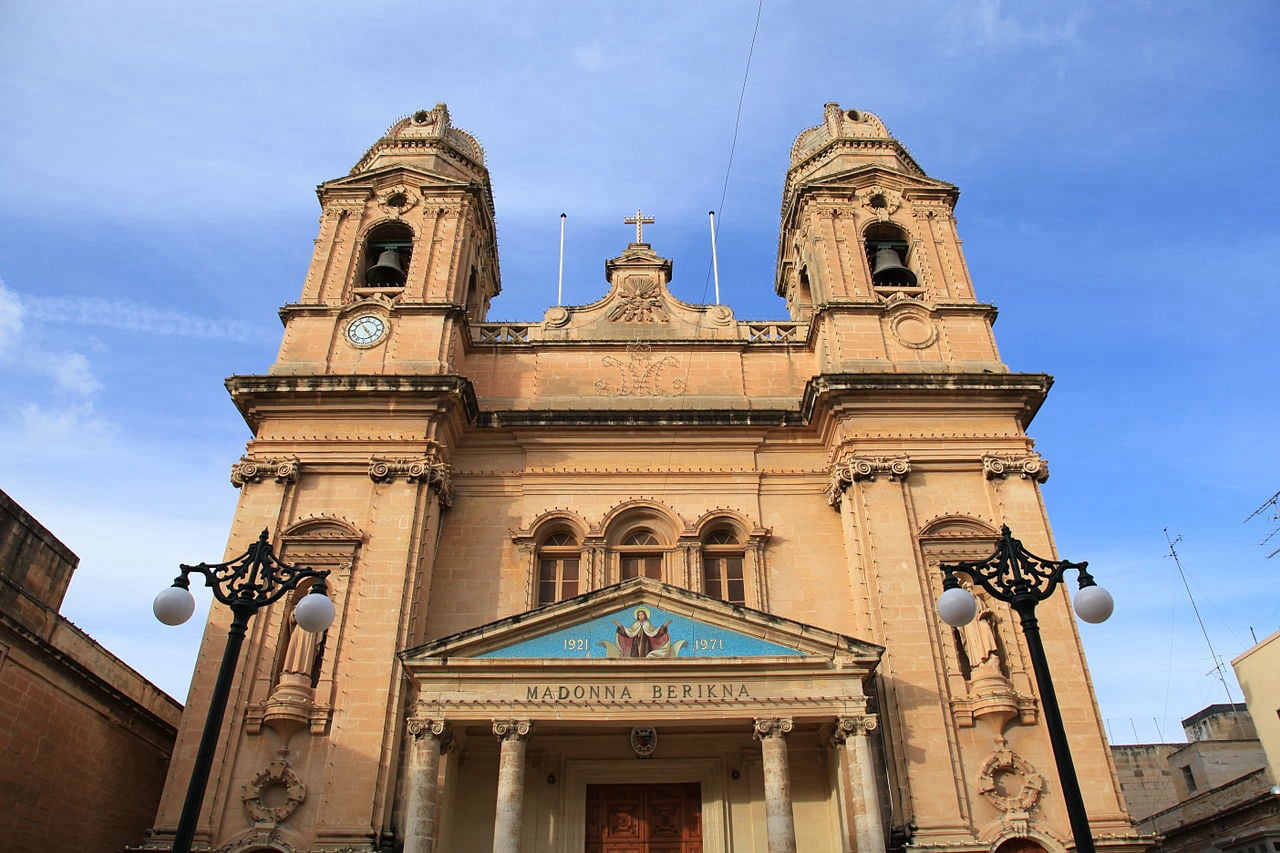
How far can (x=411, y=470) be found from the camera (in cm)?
1817

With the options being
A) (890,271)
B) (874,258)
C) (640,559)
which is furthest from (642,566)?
(874,258)

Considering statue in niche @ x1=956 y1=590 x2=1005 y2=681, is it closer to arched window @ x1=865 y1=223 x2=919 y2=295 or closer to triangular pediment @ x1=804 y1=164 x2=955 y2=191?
arched window @ x1=865 y1=223 x2=919 y2=295

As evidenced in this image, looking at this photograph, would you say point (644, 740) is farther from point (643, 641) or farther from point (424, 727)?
point (424, 727)

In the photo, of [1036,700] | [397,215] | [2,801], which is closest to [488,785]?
[2,801]

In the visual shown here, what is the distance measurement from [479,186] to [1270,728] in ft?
74.8

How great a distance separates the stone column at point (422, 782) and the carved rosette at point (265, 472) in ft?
19.8

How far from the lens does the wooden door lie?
1602cm

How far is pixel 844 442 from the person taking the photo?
62.1ft

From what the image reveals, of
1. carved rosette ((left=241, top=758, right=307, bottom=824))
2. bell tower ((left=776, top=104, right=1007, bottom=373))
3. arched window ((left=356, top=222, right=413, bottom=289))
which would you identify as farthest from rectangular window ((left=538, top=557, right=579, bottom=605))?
arched window ((left=356, top=222, right=413, bottom=289))

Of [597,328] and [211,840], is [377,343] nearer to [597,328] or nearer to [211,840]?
[597,328]

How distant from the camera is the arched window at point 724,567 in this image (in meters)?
18.6

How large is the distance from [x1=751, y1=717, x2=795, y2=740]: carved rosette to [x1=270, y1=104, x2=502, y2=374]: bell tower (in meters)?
9.73

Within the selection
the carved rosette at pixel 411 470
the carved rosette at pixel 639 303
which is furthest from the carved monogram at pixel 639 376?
the carved rosette at pixel 411 470

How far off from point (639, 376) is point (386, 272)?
6.50m
